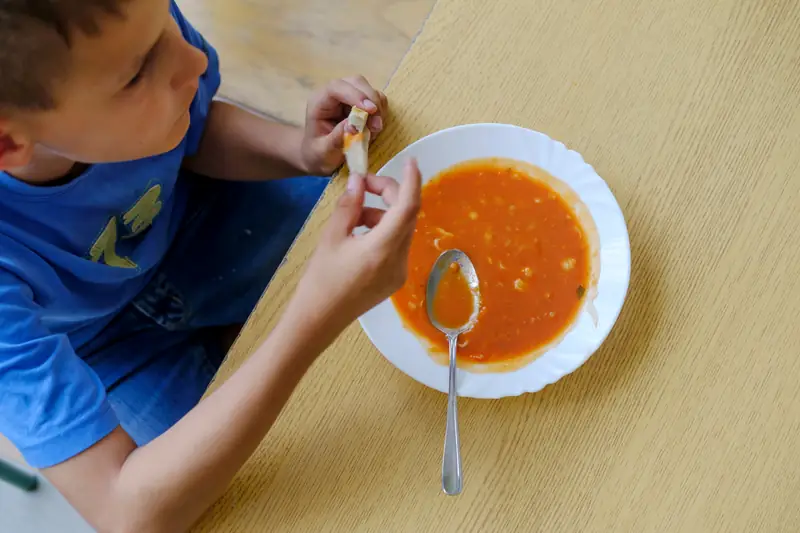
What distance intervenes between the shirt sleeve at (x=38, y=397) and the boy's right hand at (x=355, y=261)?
26 cm

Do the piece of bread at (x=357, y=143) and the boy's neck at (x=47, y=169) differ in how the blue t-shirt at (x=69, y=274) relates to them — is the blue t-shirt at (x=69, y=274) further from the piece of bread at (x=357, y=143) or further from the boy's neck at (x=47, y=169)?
the piece of bread at (x=357, y=143)

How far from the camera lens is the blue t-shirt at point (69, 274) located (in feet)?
2.17

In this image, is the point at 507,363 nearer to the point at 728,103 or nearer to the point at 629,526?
the point at 629,526

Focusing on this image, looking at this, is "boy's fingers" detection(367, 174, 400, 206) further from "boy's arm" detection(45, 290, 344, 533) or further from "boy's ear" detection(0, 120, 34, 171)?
"boy's ear" detection(0, 120, 34, 171)

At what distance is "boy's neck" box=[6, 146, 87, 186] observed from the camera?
2.24ft

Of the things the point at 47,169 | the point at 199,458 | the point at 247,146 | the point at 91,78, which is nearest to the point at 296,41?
the point at 247,146

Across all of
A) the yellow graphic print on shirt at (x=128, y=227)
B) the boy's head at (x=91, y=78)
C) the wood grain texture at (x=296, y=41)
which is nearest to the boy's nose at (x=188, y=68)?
the boy's head at (x=91, y=78)

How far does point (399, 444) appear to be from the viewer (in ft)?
2.25

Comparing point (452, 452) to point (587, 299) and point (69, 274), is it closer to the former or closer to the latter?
point (587, 299)

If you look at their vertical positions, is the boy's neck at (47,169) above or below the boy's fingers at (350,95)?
below

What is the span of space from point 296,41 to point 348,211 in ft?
3.00

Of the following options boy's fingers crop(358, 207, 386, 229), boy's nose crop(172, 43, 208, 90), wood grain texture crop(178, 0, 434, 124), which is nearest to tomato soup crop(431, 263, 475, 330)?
boy's fingers crop(358, 207, 386, 229)

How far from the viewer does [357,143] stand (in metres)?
0.73

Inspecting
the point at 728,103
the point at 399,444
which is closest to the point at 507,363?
the point at 399,444
